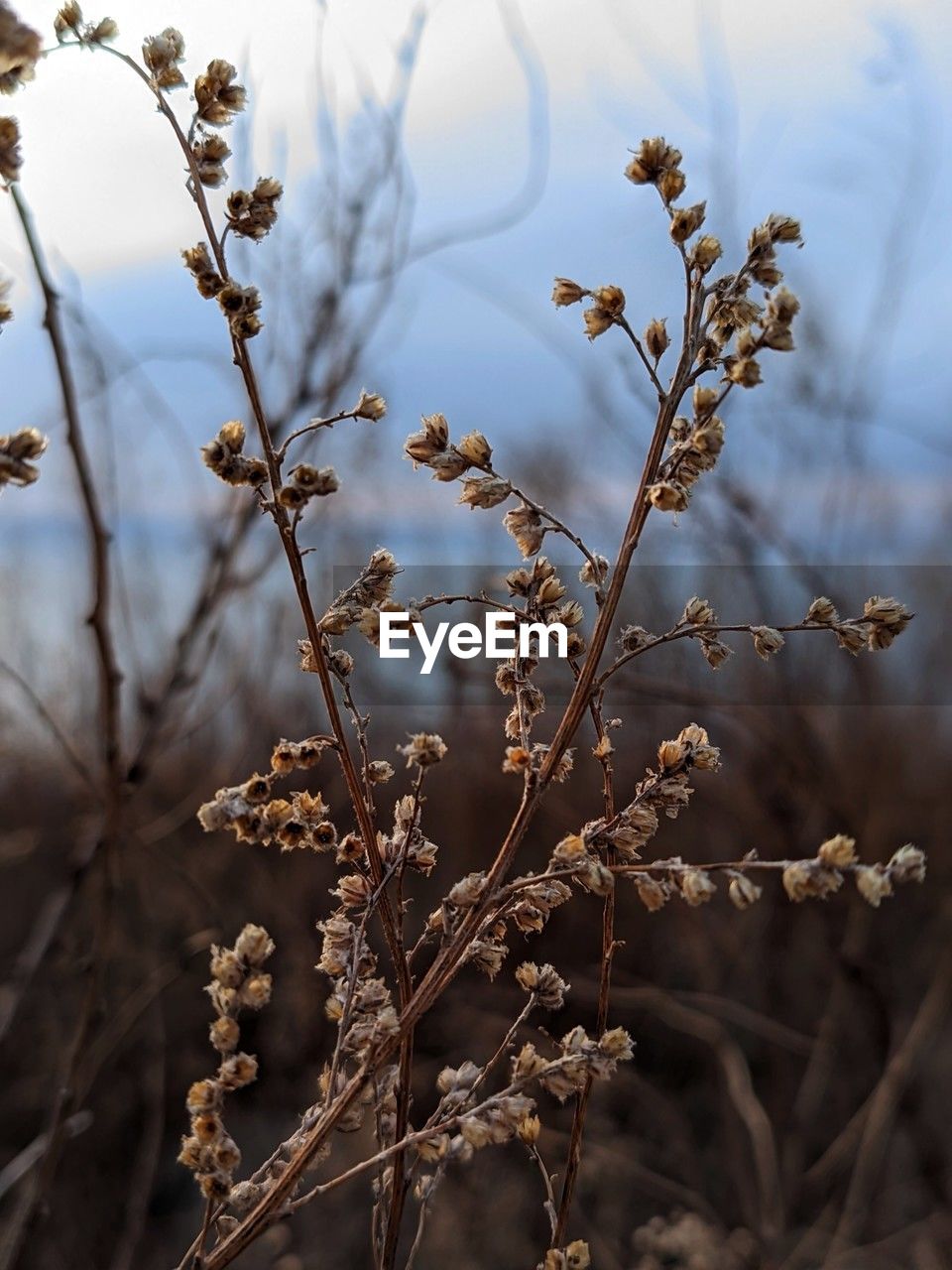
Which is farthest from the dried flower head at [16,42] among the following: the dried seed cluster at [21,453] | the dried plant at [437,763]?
the dried seed cluster at [21,453]

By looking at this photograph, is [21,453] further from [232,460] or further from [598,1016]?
[598,1016]

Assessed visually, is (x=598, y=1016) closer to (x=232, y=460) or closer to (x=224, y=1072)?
(x=224, y=1072)

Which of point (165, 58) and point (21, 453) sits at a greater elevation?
point (165, 58)

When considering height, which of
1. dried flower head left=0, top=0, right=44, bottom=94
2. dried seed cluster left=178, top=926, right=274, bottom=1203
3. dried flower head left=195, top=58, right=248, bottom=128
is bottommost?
dried seed cluster left=178, top=926, right=274, bottom=1203

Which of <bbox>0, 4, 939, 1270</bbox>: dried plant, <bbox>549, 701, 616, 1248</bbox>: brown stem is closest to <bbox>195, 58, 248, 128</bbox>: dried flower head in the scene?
<bbox>0, 4, 939, 1270</bbox>: dried plant

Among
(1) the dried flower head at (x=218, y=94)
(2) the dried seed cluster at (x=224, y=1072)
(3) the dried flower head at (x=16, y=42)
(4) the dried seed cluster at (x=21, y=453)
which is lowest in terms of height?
(2) the dried seed cluster at (x=224, y=1072)

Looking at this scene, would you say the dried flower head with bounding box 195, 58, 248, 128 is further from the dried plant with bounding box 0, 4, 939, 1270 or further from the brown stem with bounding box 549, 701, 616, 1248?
the brown stem with bounding box 549, 701, 616, 1248

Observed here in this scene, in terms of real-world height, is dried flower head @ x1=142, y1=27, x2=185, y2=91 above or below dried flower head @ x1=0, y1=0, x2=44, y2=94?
above

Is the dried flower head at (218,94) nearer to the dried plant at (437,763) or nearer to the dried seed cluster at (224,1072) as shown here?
the dried plant at (437,763)

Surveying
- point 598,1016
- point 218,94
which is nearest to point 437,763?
point 598,1016

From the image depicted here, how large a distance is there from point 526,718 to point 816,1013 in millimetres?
1898

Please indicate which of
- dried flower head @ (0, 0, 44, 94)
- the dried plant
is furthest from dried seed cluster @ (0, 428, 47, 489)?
dried flower head @ (0, 0, 44, 94)

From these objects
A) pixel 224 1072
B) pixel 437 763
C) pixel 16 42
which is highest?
pixel 16 42

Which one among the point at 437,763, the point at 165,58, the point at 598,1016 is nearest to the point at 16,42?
the point at 165,58
